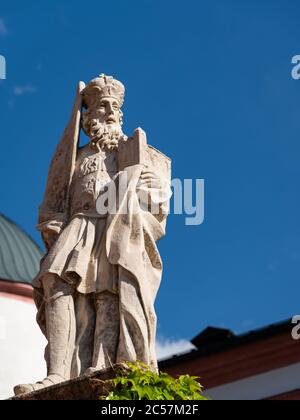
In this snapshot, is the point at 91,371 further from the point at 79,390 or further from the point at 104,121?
the point at 104,121

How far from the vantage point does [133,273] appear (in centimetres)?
1104

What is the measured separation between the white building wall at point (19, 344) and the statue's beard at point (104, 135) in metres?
15.5

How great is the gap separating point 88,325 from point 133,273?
0.61 metres

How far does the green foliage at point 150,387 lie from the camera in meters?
9.20

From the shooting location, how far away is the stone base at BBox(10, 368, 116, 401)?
9.77m

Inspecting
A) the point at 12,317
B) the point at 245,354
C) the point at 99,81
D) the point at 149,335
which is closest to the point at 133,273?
the point at 149,335

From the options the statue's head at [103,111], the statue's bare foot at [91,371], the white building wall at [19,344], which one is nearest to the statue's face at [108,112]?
the statue's head at [103,111]

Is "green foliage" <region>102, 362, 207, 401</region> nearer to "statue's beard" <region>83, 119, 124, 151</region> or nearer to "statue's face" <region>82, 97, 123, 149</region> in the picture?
"statue's beard" <region>83, 119, 124, 151</region>

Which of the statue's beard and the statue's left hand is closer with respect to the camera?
the statue's left hand

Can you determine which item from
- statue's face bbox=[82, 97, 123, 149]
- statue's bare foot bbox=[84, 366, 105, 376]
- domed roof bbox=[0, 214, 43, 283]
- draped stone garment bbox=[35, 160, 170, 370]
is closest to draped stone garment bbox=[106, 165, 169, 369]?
draped stone garment bbox=[35, 160, 170, 370]

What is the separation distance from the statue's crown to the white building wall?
15463 millimetres

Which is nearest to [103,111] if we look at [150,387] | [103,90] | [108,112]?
[108,112]

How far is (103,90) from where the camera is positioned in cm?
1235
